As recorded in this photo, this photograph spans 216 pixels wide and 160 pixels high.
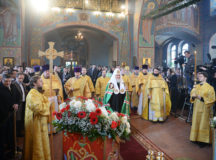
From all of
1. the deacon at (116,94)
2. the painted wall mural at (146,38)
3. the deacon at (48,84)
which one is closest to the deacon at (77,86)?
the deacon at (48,84)

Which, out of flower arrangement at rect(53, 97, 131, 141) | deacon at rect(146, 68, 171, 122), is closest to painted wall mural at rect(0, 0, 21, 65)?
deacon at rect(146, 68, 171, 122)

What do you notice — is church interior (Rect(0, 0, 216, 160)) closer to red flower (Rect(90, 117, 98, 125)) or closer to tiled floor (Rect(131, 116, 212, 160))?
tiled floor (Rect(131, 116, 212, 160))

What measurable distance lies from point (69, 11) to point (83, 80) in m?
9.76

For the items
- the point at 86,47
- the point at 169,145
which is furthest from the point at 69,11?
the point at 169,145

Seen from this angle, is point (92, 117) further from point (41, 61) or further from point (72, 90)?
point (41, 61)

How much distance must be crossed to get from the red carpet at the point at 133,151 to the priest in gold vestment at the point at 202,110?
1.38 m

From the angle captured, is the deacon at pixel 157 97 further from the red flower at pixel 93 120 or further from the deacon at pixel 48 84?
the red flower at pixel 93 120

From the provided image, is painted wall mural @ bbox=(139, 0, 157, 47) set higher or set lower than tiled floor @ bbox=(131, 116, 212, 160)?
higher

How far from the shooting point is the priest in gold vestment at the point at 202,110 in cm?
418

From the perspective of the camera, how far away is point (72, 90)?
5.84 metres

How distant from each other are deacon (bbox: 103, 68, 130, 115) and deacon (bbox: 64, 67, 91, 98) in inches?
43.0

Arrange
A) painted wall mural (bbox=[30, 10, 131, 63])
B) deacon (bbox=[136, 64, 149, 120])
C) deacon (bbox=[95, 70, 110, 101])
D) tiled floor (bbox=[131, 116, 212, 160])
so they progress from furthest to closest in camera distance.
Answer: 1. painted wall mural (bbox=[30, 10, 131, 63])
2. deacon (bbox=[95, 70, 110, 101])
3. deacon (bbox=[136, 64, 149, 120])
4. tiled floor (bbox=[131, 116, 212, 160])

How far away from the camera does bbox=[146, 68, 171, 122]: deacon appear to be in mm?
6237

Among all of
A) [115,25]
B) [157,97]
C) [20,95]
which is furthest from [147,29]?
[20,95]
